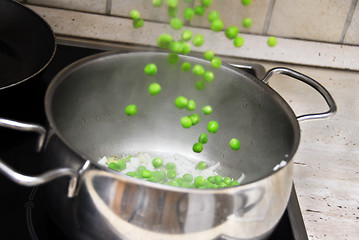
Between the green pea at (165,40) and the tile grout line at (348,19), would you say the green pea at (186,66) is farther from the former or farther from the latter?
the tile grout line at (348,19)

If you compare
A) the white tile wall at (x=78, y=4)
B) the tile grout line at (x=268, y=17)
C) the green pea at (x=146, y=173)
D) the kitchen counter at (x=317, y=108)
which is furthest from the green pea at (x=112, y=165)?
the tile grout line at (x=268, y=17)

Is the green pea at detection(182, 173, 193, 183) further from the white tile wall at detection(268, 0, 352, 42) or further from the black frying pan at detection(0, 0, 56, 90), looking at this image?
the white tile wall at detection(268, 0, 352, 42)

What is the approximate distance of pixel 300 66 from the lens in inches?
51.3

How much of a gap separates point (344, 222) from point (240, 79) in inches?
12.8

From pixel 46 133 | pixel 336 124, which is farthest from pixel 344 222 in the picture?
pixel 46 133

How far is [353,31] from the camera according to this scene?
129 centimetres

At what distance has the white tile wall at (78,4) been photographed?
120 centimetres

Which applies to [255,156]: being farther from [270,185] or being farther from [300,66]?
[300,66]

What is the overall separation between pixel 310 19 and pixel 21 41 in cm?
69

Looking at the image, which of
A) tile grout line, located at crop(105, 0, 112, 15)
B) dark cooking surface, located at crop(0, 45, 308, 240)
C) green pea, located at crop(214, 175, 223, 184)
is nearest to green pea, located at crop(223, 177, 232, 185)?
green pea, located at crop(214, 175, 223, 184)

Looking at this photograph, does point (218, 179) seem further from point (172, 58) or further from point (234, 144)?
point (172, 58)

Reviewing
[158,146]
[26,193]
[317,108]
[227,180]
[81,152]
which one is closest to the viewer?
[81,152]

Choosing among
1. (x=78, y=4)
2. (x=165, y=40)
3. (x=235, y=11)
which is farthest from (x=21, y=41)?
(x=235, y=11)

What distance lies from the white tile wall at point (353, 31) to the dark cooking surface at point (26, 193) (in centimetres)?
55
